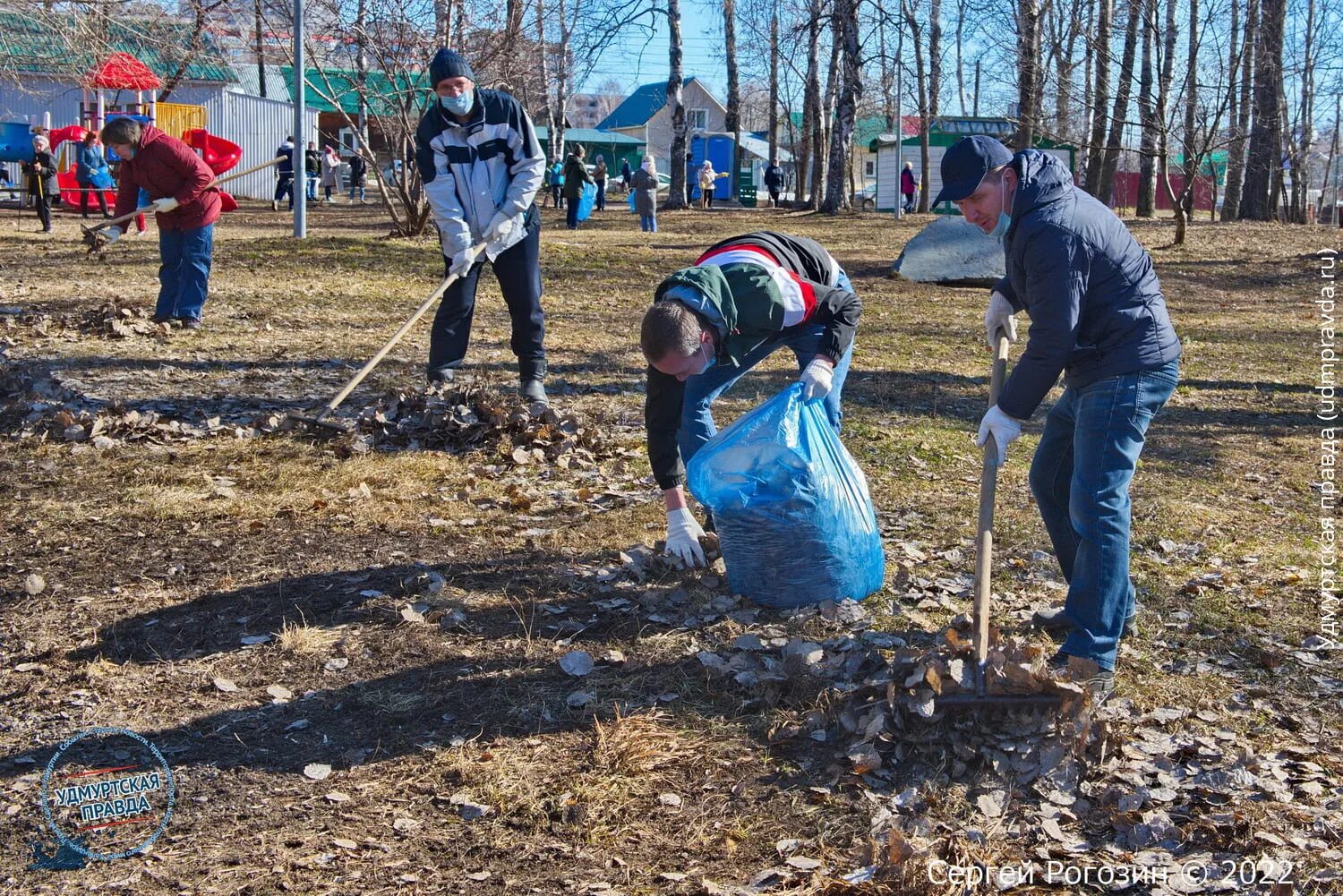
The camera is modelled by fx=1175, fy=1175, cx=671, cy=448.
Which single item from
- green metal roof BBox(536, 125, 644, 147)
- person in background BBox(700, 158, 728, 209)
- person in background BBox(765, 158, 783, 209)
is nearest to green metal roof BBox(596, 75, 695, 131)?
green metal roof BBox(536, 125, 644, 147)

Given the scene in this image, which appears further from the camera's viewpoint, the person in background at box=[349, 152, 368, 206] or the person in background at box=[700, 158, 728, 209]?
the person in background at box=[700, 158, 728, 209]

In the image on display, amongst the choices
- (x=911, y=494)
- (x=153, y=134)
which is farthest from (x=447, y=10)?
(x=911, y=494)

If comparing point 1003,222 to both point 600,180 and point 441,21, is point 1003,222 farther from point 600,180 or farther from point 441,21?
point 600,180

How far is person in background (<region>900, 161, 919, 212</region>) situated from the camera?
31550 mm

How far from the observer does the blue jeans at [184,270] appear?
8477 millimetres

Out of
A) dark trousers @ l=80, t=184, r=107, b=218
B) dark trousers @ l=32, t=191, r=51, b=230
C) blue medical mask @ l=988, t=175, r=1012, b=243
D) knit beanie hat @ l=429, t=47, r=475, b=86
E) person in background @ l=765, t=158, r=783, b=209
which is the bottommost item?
blue medical mask @ l=988, t=175, r=1012, b=243

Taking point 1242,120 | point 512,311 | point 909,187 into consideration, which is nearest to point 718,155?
point 909,187

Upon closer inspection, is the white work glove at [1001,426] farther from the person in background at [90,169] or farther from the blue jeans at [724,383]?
the person in background at [90,169]

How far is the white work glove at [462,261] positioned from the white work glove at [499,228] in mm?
114

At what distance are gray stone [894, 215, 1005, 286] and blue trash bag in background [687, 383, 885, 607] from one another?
9.10 m

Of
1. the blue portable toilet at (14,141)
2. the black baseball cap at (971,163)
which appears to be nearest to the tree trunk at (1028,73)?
the black baseball cap at (971,163)

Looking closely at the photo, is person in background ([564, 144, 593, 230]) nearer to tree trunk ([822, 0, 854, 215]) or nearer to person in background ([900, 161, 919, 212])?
tree trunk ([822, 0, 854, 215])

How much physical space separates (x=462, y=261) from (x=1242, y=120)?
74.5ft

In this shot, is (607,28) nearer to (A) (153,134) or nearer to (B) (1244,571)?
(A) (153,134)
